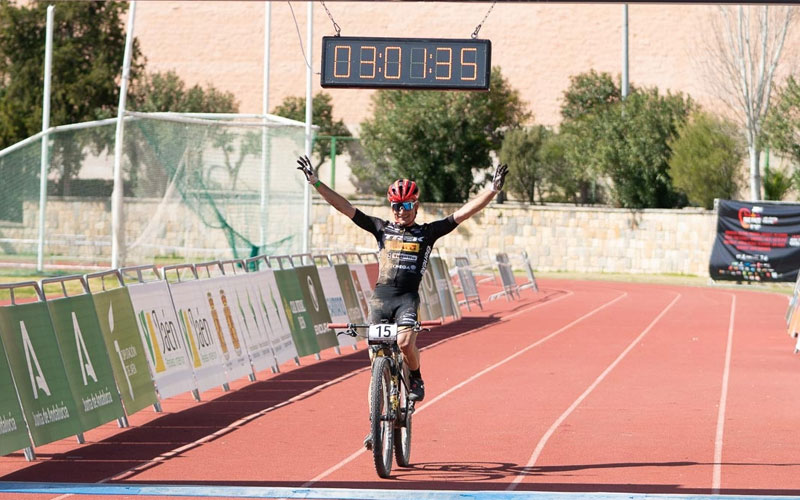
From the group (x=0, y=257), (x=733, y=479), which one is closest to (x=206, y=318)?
(x=733, y=479)

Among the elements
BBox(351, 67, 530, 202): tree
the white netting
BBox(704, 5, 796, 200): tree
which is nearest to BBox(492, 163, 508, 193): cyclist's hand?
the white netting

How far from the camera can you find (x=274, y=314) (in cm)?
1691

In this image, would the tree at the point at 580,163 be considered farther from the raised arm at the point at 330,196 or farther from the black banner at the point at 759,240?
the raised arm at the point at 330,196

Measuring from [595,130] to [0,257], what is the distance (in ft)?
100

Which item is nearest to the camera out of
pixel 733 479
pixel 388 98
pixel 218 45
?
pixel 733 479

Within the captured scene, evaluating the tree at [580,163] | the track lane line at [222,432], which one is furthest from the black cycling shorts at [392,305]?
the tree at [580,163]

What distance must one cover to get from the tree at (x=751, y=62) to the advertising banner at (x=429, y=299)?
87.3 feet

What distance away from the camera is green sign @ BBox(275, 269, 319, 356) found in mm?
17406

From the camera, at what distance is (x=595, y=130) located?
56.2m

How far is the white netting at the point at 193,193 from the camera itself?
3091cm

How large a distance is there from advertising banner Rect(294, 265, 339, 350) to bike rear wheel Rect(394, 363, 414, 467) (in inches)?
325

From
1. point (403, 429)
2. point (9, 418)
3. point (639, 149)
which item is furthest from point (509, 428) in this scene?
point (639, 149)

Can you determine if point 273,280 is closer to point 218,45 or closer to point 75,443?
point 75,443

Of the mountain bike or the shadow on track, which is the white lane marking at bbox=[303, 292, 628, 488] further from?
the shadow on track
